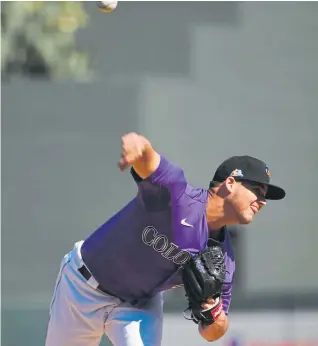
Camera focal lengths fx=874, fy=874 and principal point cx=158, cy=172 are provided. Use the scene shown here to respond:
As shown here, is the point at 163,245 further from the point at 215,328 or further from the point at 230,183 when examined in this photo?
the point at 215,328

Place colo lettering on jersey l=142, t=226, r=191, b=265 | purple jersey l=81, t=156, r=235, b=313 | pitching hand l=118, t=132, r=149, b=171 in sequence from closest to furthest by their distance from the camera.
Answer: pitching hand l=118, t=132, r=149, b=171 < purple jersey l=81, t=156, r=235, b=313 < colo lettering on jersey l=142, t=226, r=191, b=265

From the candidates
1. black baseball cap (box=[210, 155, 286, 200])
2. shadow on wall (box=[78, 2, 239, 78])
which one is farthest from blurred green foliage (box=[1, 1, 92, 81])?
black baseball cap (box=[210, 155, 286, 200])

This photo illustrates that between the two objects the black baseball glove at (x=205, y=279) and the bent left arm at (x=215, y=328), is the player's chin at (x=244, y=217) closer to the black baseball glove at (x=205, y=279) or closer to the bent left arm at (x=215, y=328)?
the black baseball glove at (x=205, y=279)

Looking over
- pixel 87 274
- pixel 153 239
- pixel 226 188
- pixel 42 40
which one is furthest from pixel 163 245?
pixel 42 40

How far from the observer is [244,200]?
3.94 meters

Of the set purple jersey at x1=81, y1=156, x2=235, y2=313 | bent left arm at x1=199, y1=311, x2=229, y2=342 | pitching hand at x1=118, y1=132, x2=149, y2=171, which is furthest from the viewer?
bent left arm at x1=199, y1=311, x2=229, y2=342

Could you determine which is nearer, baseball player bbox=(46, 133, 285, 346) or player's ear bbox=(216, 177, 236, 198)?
baseball player bbox=(46, 133, 285, 346)

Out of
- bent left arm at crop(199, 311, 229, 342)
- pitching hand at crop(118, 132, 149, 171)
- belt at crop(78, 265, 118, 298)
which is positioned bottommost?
bent left arm at crop(199, 311, 229, 342)

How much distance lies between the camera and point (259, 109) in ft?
31.2

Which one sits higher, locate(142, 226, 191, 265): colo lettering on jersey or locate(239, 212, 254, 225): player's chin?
locate(239, 212, 254, 225): player's chin

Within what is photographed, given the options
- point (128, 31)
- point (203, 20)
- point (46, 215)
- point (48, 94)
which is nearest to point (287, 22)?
point (203, 20)

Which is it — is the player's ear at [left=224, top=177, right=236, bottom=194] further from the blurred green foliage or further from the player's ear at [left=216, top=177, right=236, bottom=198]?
the blurred green foliage

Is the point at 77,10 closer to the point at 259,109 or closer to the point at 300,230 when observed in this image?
A: the point at 259,109

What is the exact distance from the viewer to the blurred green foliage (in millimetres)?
9469
